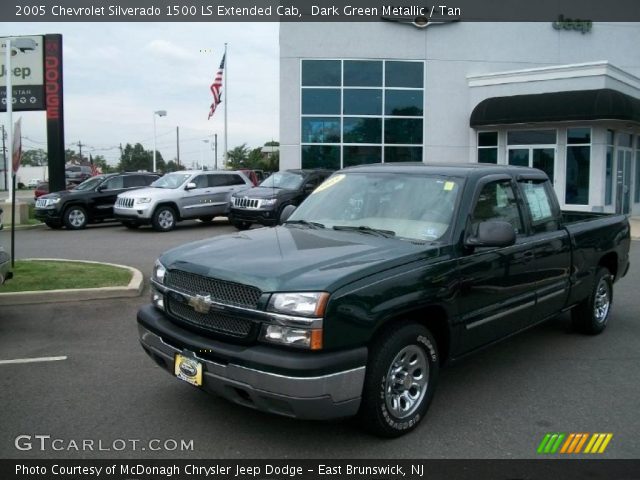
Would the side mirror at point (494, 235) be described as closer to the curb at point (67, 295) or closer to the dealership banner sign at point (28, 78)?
the curb at point (67, 295)

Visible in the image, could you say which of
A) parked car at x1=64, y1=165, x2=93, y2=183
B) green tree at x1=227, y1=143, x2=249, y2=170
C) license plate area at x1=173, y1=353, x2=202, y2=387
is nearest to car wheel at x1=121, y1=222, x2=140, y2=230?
license plate area at x1=173, y1=353, x2=202, y2=387

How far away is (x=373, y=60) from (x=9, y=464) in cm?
2288

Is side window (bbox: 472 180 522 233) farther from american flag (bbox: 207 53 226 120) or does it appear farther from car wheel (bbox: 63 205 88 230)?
american flag (bbox: 207 53 226 120)

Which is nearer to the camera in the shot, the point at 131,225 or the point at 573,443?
the point at 573,443

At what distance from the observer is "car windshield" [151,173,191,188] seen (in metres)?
18.0

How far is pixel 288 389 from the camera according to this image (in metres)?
3.40

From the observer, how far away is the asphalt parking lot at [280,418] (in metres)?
3.86

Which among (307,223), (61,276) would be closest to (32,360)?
(307,223)

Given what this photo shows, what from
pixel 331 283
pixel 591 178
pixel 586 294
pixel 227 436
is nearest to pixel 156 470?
pixel 227 436

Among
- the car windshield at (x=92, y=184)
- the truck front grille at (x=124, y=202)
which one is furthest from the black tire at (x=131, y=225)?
the car windshield at (x=92, y=184)

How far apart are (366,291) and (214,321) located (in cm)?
99

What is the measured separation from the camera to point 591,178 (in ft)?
71.2

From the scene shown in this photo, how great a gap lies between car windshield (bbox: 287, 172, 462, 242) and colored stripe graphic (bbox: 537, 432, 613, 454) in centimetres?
156

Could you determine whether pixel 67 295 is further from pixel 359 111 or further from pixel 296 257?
pixel 359 111
